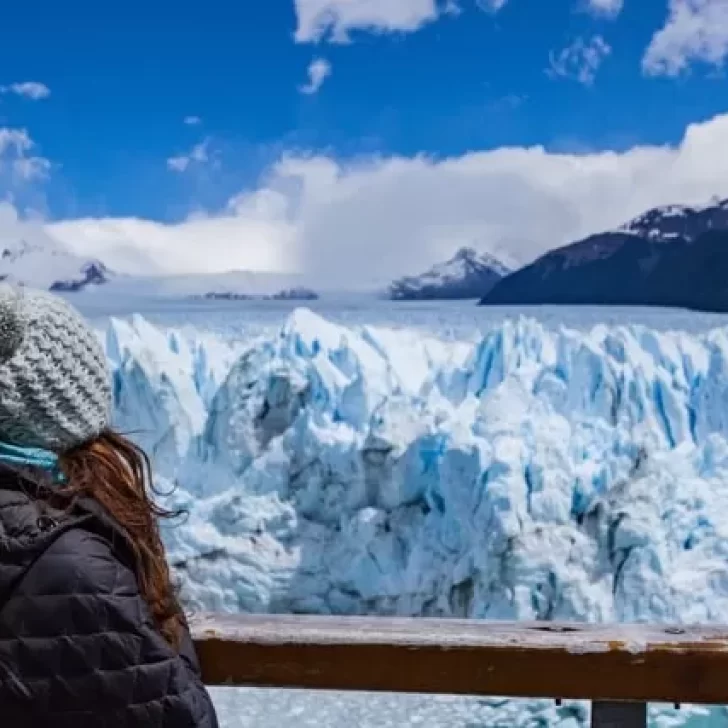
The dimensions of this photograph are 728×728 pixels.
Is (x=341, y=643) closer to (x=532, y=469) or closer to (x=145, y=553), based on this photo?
(x=145, y=553)

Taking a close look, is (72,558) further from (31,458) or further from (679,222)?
(679,222)

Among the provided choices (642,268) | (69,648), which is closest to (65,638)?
(69,648)

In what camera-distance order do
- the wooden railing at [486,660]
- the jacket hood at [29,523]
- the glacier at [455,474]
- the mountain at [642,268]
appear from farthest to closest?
1. the mountain at [642,268]
2. the glacier at [455,474]
3. the wooden railing at [486,660]
4. the jacket hood at [29,523]

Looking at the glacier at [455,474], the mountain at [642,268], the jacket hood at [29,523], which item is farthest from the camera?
the mountain at [642,268]

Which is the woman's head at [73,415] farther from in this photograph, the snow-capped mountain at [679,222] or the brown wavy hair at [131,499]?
the snow-capped mountain at [679,222]

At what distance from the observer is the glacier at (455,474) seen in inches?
169

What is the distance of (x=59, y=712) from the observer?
1.82ft

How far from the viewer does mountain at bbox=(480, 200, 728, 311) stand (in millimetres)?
6941

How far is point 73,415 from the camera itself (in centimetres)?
61

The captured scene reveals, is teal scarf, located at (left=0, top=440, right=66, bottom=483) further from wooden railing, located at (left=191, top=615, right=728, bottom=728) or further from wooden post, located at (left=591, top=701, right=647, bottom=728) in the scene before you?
wooden post, located at (left=591, top=701, right=647, bottom=728)

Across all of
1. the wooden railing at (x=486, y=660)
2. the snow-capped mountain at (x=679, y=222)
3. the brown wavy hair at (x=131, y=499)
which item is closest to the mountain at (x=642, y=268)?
the snow-capped mountain at (x=679, y=222)

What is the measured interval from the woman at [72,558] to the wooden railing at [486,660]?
25 centimetres

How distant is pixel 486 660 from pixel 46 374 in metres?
0.42

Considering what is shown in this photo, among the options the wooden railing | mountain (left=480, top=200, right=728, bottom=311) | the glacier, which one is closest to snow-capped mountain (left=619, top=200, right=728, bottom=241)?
mountain (left=480, top=200, right=728, bottom=311)
